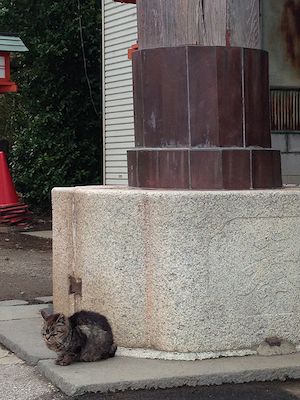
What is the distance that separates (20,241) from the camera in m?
10.4

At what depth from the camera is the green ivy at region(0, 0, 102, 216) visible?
44.8ft

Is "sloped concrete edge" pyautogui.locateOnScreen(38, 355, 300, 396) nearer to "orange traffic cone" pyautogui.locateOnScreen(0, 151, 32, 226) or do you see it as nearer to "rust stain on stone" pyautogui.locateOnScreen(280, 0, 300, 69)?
"rust stain on stone" pyautogui.locateOnScreen(280, 0, 300, 69)

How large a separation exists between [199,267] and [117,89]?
9.14 metres

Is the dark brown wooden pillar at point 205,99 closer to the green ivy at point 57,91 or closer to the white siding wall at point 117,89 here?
the white siding wall at point 117,89

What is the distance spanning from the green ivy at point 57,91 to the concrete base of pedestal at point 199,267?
9.33 m

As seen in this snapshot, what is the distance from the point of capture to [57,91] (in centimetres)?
1391

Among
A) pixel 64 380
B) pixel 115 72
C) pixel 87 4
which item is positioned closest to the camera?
pixel 64 380

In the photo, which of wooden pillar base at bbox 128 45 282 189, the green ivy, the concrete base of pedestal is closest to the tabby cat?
the concrete base of pedestal

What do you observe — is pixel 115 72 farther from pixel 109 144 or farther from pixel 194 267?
pixel 194 267

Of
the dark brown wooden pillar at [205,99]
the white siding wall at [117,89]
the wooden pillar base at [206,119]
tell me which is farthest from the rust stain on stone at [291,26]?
the white siding wall at [117,89]

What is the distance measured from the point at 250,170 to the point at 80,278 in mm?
1383

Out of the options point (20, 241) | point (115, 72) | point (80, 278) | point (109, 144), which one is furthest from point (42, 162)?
point (80, 278)

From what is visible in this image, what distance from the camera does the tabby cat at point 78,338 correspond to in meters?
3.95

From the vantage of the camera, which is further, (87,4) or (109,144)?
(87,4)
